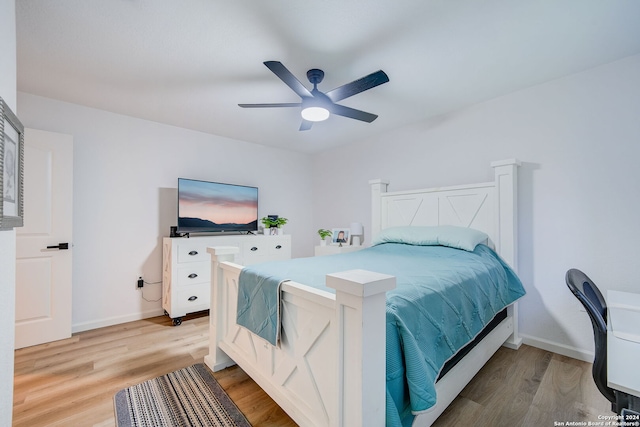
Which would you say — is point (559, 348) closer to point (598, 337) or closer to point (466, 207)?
point (466, 207)

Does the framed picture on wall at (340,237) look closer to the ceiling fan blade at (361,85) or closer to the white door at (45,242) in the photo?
the ceiling fan blade at (361,85)

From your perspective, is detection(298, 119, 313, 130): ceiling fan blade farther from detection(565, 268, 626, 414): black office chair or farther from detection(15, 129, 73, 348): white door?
detection(15, 129, 73, 348): white door

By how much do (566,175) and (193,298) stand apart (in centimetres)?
386

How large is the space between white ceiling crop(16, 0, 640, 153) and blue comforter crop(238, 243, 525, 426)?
151 centimetres

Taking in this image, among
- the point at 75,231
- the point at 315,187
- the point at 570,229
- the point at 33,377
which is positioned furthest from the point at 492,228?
the point at 75,231

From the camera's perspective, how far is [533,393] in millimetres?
1738

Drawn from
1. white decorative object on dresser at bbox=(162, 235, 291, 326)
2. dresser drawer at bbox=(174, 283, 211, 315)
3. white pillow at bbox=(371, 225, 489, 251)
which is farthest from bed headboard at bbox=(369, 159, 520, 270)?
dresser drawer at bbox=(174, 283, 211, 315)

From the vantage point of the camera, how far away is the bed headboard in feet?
8.02

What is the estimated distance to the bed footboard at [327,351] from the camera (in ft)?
3.14

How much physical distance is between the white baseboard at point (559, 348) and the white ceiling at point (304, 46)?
89.9 inches

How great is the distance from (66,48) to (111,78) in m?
0.40

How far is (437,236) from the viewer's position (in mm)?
2561

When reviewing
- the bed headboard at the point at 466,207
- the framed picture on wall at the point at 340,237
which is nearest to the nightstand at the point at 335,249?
the framed picture on wall at the point at 340,237

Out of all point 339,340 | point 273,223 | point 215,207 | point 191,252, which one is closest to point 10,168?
point 339,340
